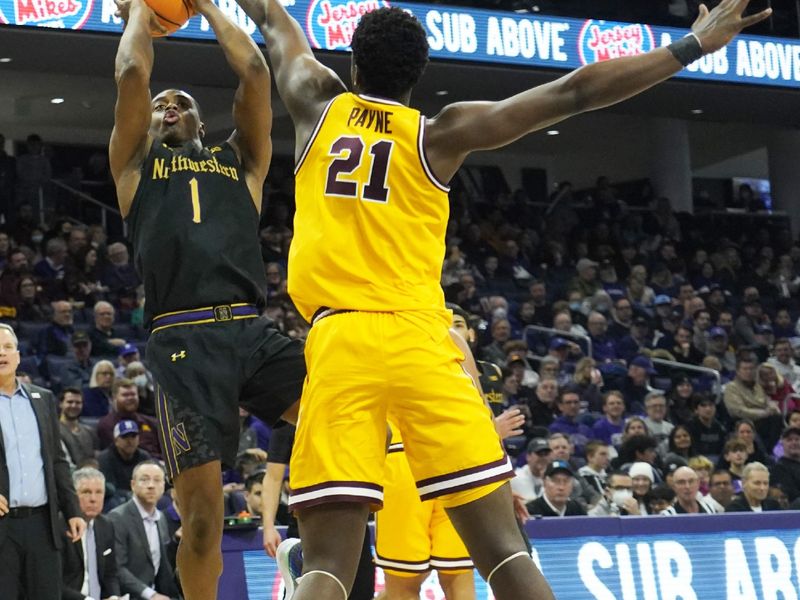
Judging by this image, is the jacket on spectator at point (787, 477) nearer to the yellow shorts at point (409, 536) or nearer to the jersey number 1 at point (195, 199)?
the yellow shorts at point (409, 536)

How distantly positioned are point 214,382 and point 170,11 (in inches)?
59.2

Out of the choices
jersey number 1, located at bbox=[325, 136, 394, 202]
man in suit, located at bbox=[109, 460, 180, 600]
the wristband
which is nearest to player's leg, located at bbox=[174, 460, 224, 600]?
jersey number 1, located at bbox=[325, 136, 394, 202]

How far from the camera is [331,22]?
14953mm

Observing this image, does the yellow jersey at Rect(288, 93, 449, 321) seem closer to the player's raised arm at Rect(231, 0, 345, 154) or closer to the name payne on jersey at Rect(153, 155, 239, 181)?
the player's raised arm at Rect(231, 0, 345, 154)

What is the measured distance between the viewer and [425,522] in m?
6.72

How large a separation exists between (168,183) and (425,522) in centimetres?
225

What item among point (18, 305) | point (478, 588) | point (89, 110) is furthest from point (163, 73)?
point (478, 588)

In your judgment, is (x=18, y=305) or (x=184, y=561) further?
(x=18, y=305)

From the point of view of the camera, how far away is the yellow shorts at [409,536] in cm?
665

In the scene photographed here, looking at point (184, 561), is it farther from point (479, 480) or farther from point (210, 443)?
point (479, 480)

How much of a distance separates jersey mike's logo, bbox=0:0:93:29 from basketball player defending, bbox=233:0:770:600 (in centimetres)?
999

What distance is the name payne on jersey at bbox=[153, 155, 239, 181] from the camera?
17.8ft

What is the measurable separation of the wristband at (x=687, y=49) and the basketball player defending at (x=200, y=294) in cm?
176

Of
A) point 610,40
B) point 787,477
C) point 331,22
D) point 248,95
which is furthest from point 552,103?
point 610,40
